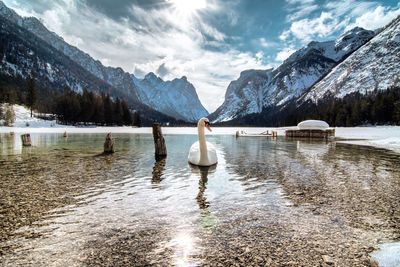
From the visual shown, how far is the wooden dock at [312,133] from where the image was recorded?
6600cm

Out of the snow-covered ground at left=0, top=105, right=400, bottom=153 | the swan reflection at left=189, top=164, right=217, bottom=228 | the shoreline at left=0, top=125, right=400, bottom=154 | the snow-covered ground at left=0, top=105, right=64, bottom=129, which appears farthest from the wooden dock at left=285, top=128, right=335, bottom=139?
the snow-covered ground at left=0, top=105, right=64, bottom=129

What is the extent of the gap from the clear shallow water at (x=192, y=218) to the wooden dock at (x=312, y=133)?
52815 mm

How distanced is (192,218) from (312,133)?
69808 millimetres

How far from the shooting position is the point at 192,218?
29.7 ft

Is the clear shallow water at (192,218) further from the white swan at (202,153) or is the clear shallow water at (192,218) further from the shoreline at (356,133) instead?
the shoreline at (356,133)

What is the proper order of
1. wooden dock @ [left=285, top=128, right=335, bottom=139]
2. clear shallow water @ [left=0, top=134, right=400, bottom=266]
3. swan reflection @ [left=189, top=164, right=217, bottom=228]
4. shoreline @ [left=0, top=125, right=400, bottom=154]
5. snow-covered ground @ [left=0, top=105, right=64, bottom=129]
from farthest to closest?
snow-covered ground @ [left=0, top=105, right=64, bottom=129] → wooden dock @ [left=285, top=128, right=335, bottom=139] → shoreline @ [left=0, top=125, right=400, bottom=154] → swan reflection @ [left=189, top=164, right=217, bottom=228] → clear shallow water @ [left=0, top=134, right=400, bottom=266]

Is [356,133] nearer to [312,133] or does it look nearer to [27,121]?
[312,133]

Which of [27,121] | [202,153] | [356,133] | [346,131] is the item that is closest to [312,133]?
[356,133]

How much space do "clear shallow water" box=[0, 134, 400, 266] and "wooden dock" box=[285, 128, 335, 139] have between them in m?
52.8

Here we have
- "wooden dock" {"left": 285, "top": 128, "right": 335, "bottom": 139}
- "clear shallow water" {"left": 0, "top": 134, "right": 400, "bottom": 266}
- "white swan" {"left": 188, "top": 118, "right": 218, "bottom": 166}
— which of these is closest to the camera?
"clear shallow water" {"left": 0, "top": 134, "right": 400, "bottom": 266}

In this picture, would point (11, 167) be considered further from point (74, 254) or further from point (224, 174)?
point (74, 254)

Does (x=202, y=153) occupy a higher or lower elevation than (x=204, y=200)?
higher

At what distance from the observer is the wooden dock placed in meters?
66.0

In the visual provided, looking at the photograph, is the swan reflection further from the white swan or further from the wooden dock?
the wooden dock
